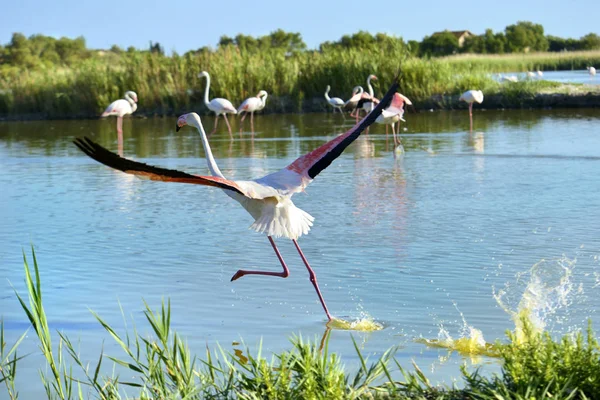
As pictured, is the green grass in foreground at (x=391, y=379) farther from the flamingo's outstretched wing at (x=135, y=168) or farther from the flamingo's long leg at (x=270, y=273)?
the flamingo's long leg at (x=270, y=273)

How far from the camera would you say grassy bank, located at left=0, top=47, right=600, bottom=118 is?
25.4 metres

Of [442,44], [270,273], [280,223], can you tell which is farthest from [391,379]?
[442,44]

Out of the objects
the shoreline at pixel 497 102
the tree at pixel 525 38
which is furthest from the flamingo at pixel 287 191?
the tree at pixel 525 38

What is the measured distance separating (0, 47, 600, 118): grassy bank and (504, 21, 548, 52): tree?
51568 millimetres

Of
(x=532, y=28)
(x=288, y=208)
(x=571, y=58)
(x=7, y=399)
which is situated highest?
(x=532, y=28)

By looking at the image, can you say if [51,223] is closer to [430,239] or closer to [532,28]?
[430,239]

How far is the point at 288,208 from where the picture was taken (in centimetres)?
582

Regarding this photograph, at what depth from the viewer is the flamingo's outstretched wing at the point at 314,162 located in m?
5.81

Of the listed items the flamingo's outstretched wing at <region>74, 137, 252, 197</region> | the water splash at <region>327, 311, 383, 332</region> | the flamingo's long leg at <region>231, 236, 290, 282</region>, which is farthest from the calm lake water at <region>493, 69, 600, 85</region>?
the flamingo's outstretched wing at <region>74, 137, 252, 197</region>

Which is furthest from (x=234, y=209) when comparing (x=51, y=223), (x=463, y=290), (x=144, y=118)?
(x=144, y=118)

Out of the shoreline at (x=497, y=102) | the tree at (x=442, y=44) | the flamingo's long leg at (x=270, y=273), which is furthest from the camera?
the tree at (x=442, y=44)

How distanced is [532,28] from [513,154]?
75583mm

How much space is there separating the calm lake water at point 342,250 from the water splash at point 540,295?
2cm

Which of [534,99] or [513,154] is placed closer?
[513,154]
